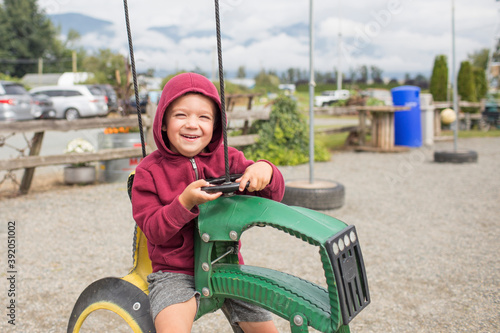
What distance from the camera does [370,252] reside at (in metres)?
3.84

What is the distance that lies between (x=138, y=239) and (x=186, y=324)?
452 mm

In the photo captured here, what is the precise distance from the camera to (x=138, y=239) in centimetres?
182

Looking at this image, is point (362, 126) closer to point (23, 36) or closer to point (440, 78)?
point (440, 78)

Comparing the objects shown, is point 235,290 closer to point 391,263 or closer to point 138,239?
point 138,239

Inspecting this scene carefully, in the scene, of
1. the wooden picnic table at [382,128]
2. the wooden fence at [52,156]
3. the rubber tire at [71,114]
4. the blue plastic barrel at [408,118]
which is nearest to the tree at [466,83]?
the blue plastic barrel at [408,118]

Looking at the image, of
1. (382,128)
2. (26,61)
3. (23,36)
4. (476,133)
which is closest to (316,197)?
(382,128)

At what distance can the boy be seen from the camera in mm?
1545

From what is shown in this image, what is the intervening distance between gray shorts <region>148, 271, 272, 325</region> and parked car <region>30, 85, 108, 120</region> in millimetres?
19274

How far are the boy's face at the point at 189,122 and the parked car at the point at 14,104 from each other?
16.3 metres

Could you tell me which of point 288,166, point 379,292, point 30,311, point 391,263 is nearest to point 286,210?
point 379,292

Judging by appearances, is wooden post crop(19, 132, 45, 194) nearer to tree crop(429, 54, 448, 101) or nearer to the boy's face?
the boy's face

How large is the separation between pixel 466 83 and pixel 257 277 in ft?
52.3

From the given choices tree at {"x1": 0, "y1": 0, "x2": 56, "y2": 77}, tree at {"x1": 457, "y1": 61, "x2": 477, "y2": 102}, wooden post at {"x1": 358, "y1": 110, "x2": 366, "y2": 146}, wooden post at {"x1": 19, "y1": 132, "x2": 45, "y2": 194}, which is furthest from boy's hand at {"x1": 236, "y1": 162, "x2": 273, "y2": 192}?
tree at {"x1": 0, "y1": 0, "x2": 56, "y2": 77}

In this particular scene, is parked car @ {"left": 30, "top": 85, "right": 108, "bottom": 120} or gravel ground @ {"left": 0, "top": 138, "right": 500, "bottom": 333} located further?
parked car @ {"left": 30, "top": 85, "right": 108, "bottom": 120}
